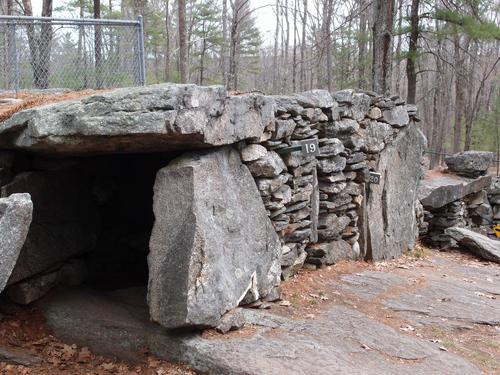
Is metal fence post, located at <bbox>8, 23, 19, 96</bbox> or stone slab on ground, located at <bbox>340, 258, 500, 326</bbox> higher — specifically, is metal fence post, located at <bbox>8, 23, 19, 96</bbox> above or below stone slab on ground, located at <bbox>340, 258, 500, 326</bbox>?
above

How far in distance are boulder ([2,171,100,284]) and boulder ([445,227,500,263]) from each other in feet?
24.1

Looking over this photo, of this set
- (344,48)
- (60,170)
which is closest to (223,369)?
(60,170)

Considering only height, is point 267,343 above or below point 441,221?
above

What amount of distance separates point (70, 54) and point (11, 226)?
14.3 ft

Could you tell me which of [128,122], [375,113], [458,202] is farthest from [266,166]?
[458,202]

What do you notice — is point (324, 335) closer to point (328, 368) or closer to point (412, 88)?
point (328, 368)

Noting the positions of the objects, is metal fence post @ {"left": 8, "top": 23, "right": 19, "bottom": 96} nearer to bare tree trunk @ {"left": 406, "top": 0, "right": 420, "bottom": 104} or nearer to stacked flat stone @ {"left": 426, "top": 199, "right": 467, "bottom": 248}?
stacked flat stone @ {"left": 426, "top": 199, "right": 467, "bottom": 248}

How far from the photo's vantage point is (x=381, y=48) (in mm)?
10750

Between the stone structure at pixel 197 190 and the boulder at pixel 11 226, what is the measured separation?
0.09m

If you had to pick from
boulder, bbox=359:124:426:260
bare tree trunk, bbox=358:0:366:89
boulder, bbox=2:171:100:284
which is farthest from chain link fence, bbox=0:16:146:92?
bare tree trunk, bbox=358:0:366:89

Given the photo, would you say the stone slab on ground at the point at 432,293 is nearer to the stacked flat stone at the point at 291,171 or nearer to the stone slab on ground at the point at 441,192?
the stacked flat stone at the point at 291,171

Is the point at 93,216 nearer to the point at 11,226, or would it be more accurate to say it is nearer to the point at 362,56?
the point at 11,226

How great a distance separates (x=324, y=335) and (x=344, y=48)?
2093 cm

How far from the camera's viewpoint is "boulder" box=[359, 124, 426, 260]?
7.97 meters
